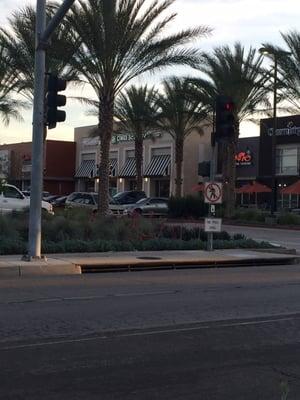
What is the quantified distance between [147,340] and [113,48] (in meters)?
20.0

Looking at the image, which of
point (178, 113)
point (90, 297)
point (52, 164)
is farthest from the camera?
point (52, 164)

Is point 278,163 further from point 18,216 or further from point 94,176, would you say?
point 18,216

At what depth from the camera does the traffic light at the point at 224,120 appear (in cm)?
1966

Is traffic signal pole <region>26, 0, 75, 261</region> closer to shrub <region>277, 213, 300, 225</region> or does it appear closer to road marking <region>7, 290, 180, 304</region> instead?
road marking <region>7, 290, 180, 304</region>

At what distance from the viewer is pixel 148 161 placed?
223 feet

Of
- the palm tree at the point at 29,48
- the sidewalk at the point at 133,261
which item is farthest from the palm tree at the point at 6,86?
the sidewalk at the point at 133,261

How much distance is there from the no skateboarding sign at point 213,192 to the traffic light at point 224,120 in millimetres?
1380

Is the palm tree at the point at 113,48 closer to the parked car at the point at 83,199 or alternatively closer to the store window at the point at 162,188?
the parked car at the point at 83,199

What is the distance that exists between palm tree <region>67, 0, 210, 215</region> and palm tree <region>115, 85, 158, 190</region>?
19.9m

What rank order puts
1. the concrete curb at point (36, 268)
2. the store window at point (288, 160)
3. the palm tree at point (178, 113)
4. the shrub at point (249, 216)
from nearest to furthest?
the concrete curb at point (36, 268) → the shrub at point (249, 216) → the palm tree at point (178, 113) → the store window at point (288, 160)

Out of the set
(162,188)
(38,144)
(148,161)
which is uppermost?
(148,161)

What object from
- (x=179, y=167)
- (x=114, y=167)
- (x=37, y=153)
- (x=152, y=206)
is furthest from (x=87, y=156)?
(x=37, y=153)

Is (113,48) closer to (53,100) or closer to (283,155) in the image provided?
(53,100)

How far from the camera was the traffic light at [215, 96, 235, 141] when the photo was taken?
19656mm
